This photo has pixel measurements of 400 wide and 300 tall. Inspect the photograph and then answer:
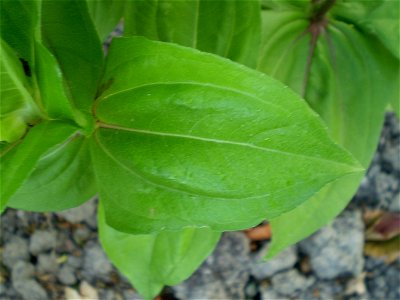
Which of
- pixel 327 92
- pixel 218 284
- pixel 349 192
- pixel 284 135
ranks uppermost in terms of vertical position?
pixel 284 135

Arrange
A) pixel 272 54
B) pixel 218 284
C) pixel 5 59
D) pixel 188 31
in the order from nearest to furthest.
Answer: pixel 5 59 → pixel 188 31 → pixel 272 54 → pixel 218 284

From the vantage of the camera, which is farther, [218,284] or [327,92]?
[218,284]

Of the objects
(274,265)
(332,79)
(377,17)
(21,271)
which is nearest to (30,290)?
(21,271)

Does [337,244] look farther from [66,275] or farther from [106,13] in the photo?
[106,13]

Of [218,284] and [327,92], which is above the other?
[327,92]

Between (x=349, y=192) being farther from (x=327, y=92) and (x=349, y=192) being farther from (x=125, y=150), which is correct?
(x=125, y=150)

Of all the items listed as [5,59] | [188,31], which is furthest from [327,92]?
[5,59]

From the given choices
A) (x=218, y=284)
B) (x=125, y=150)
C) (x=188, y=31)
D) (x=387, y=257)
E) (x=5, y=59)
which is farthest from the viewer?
(x=387, y=257)
